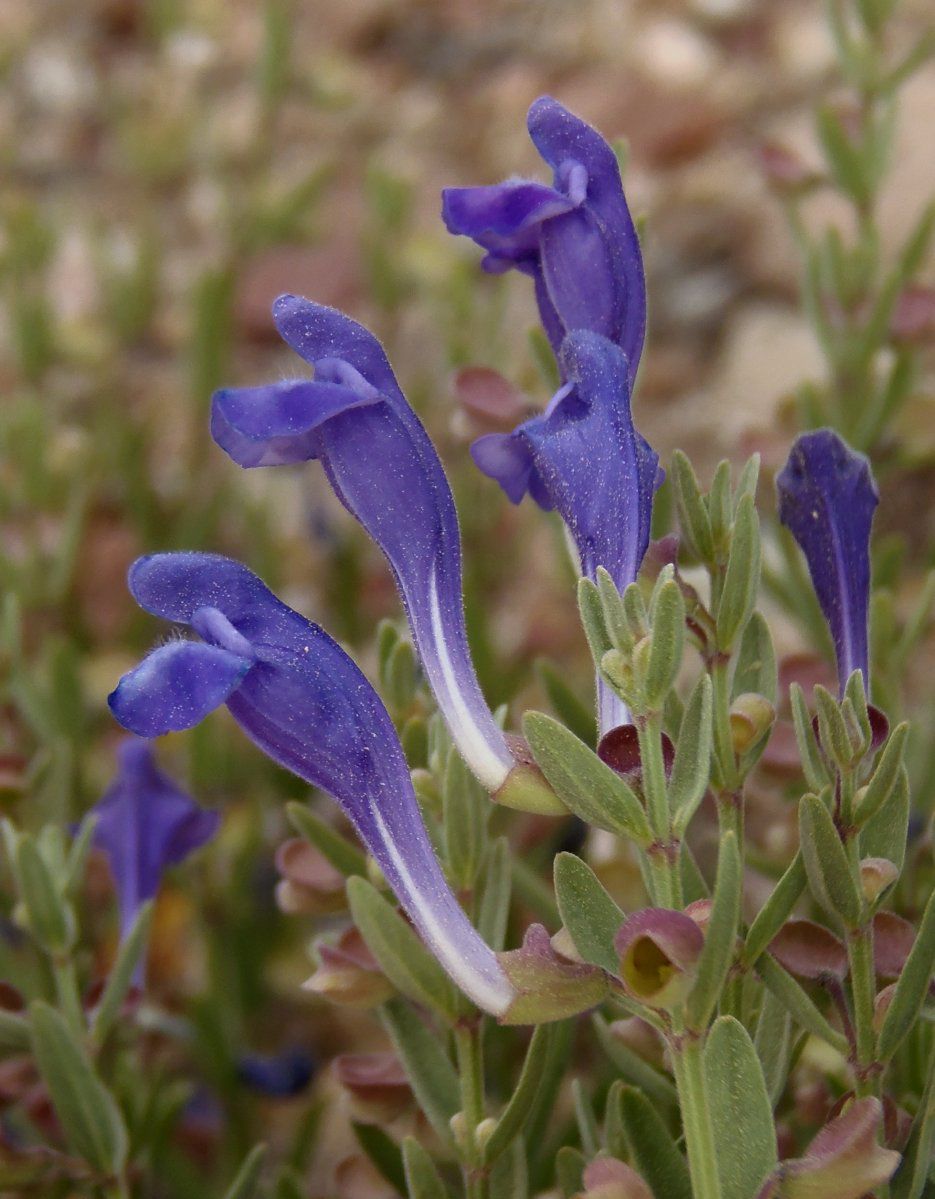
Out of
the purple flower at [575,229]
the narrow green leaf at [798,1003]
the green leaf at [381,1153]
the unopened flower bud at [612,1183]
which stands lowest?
the green leaf at [381,1153]

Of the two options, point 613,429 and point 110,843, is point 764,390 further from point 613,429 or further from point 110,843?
point 613,429

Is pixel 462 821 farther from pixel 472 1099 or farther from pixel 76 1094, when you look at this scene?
pixel 76 1094

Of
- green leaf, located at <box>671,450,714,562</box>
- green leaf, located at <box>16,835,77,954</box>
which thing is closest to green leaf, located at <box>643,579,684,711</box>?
green leaf, located at <box>671,450,714,562</box>

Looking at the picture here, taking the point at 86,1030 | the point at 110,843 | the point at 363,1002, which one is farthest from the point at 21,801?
the point at 363,1002

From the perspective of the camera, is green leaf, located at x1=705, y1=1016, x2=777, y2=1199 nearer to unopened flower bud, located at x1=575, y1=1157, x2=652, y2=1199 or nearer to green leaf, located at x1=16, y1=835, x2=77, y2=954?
unopened flower bud, located at x1=575, y1=1157, x2=652, y2=1199

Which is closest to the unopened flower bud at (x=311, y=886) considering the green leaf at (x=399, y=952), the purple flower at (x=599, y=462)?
the green leaf at (x=399, y=952)

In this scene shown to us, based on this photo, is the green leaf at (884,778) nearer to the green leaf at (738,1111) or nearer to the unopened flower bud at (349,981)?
the green leaf at (738,1111)

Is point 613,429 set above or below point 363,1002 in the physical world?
above
